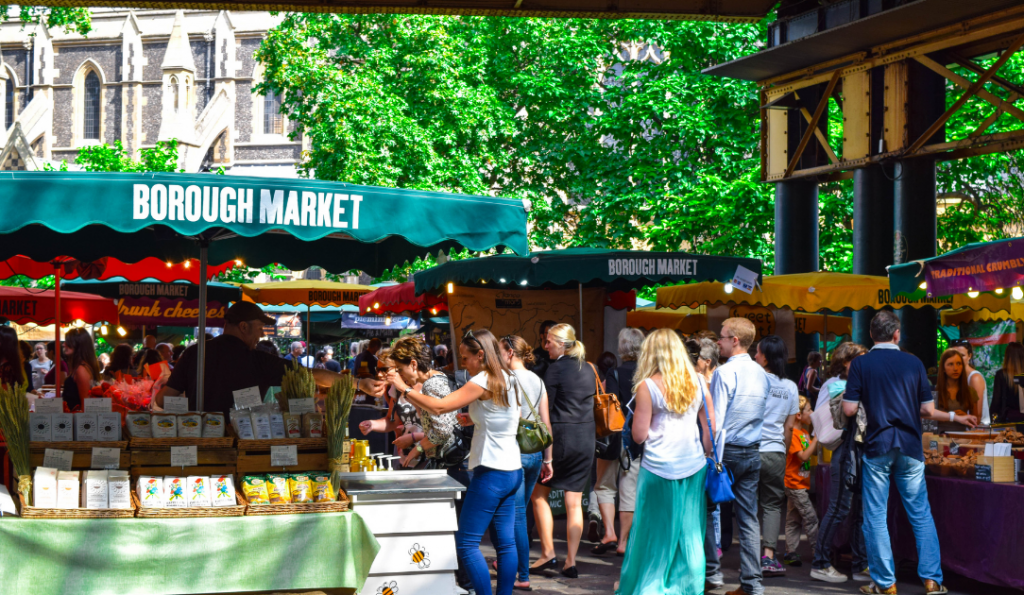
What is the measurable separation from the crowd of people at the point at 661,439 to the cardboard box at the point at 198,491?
1.05 m

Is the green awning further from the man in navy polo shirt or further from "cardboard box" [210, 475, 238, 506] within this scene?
"cardboard box" [210, 475, 238, 506]

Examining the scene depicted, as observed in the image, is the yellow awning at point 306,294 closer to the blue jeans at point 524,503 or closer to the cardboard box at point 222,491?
the blue jeans at point 524,503

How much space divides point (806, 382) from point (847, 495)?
625cm

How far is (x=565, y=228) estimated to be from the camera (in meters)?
26.4

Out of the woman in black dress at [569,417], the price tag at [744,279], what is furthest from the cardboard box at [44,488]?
the price tag at [744,279]

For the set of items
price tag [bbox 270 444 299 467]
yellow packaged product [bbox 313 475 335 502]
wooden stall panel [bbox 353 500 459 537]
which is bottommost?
wooden stall panel [bbox 353 500 459 537]

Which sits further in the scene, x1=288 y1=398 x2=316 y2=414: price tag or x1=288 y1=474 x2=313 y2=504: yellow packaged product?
x1=288 y1=398 x2=316 y2=414: price tag

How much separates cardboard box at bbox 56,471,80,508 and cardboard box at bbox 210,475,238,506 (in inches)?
26.6

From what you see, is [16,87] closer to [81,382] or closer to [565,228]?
[565,228]

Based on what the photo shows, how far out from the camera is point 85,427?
17.5 ft

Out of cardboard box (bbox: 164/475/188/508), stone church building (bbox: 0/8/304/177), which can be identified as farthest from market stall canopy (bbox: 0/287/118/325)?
stone church building (bbox: 0/8/304/177)

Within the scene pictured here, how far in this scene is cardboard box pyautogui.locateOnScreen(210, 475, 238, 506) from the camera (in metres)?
5.37

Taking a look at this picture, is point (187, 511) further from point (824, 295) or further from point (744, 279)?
point (824, 295)

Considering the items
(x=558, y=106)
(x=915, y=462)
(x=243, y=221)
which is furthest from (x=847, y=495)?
(x=558, y=106)
